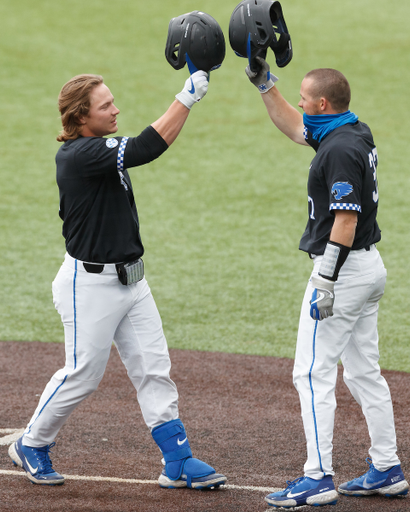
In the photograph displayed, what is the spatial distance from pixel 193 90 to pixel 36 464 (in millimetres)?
2135

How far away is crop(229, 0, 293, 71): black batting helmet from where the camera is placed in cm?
410

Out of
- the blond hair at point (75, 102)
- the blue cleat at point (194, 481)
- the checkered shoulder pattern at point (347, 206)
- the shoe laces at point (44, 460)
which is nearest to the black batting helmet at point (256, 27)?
the blond hair at point (75, 102)

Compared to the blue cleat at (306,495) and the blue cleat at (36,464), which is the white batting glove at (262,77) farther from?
the blue cleat at (36,464)

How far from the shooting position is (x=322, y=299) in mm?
3482

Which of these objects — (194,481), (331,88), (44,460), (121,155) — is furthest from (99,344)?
(331,88)

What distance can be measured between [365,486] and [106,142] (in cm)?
222

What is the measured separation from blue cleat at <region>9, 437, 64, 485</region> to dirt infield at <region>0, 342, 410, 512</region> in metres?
0.06

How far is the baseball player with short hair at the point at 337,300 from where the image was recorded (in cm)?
350

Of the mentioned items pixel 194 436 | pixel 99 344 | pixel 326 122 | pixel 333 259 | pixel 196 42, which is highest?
pixel 196 42

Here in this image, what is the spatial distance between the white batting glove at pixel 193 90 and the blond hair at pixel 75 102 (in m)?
0.48

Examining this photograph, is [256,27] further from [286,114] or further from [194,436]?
[194,436]

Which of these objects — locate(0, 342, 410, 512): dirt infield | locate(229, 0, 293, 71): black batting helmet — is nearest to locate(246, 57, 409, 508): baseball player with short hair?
locate(0, 342, 410, 512): dirt infield

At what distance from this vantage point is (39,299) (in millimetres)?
8031

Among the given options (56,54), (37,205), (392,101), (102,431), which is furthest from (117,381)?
(56,54)
